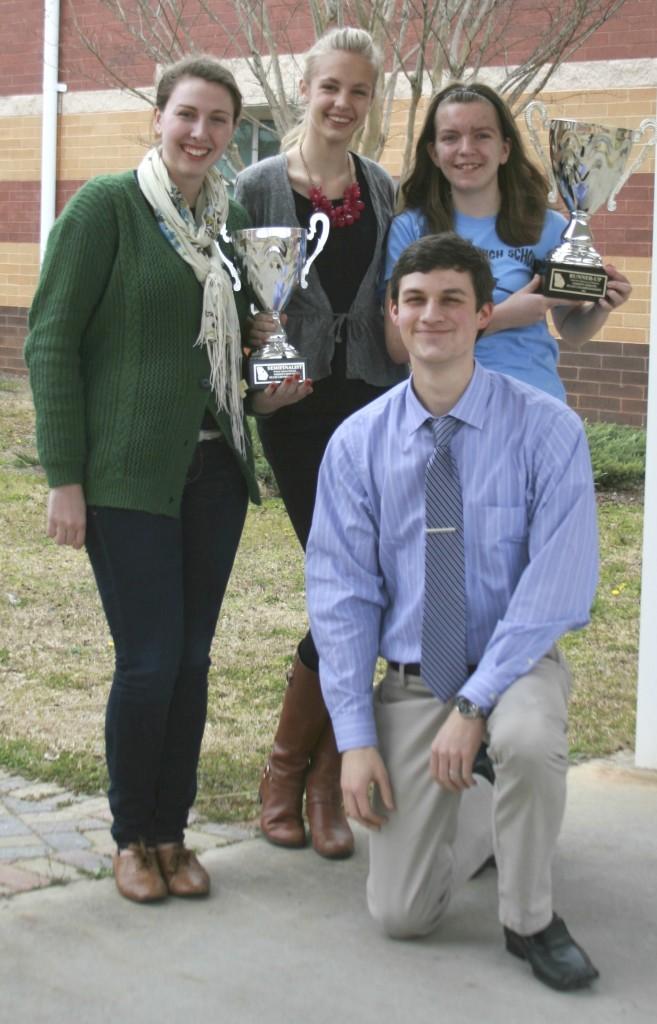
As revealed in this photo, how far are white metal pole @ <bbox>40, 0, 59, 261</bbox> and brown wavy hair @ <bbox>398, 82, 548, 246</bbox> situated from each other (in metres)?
11.3

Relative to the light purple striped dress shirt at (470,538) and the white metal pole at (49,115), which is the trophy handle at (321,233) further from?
the white metal pole at (49,115)

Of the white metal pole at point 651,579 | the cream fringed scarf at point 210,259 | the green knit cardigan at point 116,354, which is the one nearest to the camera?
the green knit cardigan at point 116,354

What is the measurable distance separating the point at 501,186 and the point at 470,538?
116cm

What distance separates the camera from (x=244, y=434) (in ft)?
11.6

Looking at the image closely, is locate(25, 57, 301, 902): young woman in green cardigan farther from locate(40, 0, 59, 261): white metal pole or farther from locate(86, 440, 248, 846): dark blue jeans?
locate(40, 0, 59, 261): white metal pole

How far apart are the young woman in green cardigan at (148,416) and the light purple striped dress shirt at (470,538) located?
341 millimetres

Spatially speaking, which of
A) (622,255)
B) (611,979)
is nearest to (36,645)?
(611,979)

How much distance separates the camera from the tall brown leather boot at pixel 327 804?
373 cm

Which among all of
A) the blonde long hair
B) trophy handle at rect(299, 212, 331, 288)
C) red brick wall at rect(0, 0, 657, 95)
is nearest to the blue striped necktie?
trophy handle at rect(299, 212, 331, 288)

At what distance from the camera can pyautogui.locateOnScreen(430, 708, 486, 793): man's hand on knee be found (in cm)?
300

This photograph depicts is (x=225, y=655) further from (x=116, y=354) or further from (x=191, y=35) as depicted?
(x=191, y=35)

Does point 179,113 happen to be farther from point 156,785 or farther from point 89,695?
point 89,695

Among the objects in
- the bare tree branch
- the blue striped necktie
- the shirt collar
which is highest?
the bare tree branch

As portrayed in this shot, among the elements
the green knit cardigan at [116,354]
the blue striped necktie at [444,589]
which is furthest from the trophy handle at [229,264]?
the blue striped necktie at [444,589]
